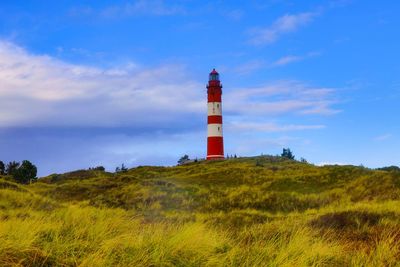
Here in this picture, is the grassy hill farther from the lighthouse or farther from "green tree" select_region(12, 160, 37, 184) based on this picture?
the lighthouse

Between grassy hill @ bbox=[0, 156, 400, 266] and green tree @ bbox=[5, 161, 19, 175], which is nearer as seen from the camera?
grassy hill @ bbox=[0, 156, 400, 266]

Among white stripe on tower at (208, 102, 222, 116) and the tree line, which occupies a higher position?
white stripe on tower at (208, 102, 222, 116)

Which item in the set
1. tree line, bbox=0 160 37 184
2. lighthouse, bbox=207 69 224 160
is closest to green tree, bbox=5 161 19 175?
tree line, bbox=0 160 37 184

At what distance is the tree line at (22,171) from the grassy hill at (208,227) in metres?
23.8

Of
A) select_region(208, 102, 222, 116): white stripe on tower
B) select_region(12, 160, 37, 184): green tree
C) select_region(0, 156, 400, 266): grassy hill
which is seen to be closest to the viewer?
select_region(0, 156, 400, 266): grassy hill

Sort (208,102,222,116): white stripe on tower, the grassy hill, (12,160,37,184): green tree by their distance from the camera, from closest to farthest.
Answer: the grassy hill
(12,160,37,184): green tree
(208,102,222,116): white stripe on tower

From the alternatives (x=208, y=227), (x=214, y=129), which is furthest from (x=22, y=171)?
(x=208, y=227)

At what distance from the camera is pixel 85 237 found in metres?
7.34

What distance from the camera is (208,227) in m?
13.0

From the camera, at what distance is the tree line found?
5772 cm

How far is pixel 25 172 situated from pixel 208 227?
49.9 m

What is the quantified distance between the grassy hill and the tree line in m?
23.8

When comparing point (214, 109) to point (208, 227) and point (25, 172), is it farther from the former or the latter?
point (208, 227)

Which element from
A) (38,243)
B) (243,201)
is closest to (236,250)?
(38,243)
